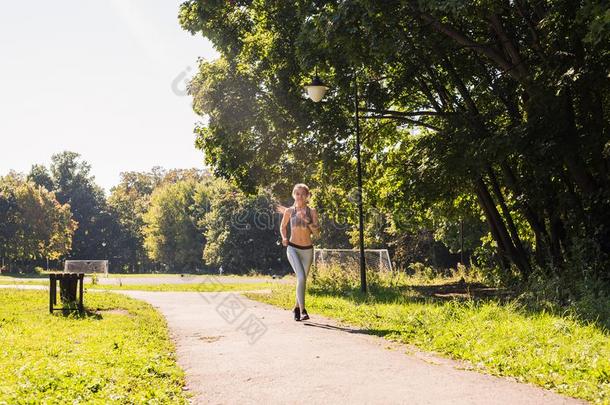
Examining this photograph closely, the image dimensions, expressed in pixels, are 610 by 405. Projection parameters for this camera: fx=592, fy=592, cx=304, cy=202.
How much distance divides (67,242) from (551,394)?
68.9 metres

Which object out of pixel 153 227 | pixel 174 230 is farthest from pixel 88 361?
pixel 153 227

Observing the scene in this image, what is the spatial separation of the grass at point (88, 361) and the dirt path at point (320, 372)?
286 millimetres

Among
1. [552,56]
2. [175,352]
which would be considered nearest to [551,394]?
[175,352]

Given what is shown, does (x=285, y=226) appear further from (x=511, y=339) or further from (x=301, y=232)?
(x=511, y=339)

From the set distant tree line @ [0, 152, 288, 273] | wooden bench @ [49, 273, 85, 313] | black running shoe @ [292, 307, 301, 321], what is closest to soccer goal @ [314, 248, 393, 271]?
wooden bench @ [49, 273, 85, 313]

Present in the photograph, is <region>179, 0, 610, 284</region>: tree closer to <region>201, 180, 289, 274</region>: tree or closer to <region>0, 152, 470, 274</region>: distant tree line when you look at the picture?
<region>0, 152, 470, 274</region>: distant tree line

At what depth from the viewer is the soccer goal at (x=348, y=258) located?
21.1 m

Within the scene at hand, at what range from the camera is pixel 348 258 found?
21.5 m

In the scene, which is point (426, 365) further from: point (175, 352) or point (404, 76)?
point (404, 76)

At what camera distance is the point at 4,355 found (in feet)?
20.4

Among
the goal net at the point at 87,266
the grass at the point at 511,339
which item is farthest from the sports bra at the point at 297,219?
the goal net at the point at 87,266

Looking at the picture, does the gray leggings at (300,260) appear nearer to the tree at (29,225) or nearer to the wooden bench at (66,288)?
the wooden bench at (66,288)

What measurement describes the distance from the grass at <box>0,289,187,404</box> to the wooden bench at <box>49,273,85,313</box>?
1012mm

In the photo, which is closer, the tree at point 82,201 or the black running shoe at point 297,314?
the black running shoe at point 297,314
